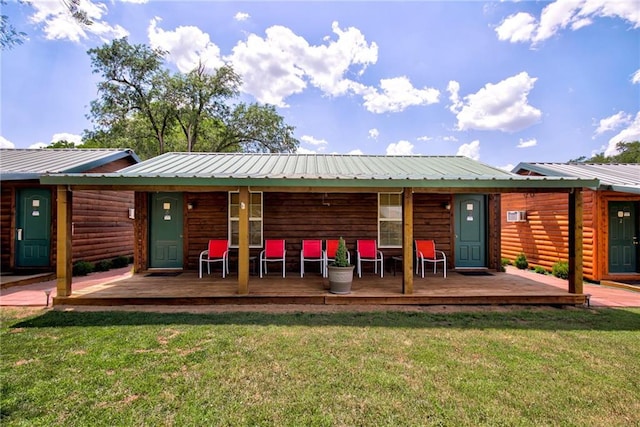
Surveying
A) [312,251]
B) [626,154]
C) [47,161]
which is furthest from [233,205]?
[626,154]

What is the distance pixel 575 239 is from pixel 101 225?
1147cm

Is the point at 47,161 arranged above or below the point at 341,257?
above

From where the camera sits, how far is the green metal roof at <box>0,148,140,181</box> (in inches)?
252

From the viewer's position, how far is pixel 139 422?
207cm

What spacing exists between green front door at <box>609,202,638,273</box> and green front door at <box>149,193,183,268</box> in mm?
10461

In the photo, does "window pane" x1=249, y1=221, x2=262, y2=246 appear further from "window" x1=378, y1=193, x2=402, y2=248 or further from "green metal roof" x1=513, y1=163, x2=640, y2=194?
"green metal roof" x1=513, y1=163, x2=640, y2=194

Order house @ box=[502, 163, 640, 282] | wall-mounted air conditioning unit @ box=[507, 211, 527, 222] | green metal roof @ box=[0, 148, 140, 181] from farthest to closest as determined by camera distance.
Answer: wall-mounted air conditioning unit @ box=[507, 211, 527, 222] → house @ box=[502, 163, 640, 282] → green metal roof @ box=[0, 148, 140, 181]

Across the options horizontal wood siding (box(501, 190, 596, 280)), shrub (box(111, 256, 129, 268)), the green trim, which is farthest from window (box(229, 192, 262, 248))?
horizontal wood siding (box(501, 190, 596, 280))

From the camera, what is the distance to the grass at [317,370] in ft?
7.16

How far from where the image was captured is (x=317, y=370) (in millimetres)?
2787

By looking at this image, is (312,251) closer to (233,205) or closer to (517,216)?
(233,205)

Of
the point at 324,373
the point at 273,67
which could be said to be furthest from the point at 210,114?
the point at 324,373

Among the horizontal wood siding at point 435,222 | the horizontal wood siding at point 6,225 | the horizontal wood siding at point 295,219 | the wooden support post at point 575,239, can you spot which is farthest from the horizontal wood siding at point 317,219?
the horizontal wood siding at point 6,225

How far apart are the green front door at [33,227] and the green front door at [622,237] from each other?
13.7m
